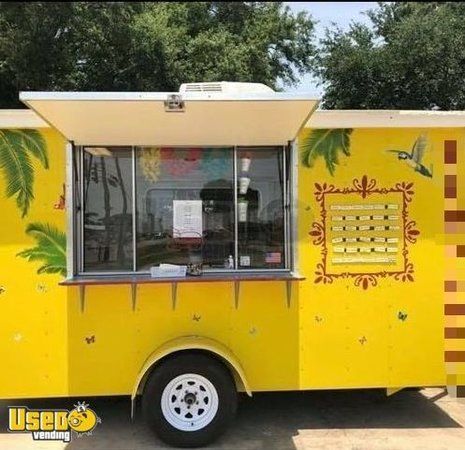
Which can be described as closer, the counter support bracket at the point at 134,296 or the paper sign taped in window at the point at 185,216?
the counter support bracket at the point at 134,296

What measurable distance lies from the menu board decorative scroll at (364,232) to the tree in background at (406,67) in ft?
33.1

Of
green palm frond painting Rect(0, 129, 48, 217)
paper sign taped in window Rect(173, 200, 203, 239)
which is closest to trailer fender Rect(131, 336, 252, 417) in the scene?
paper sign taped in window Rect(173, 200, 203, 239)

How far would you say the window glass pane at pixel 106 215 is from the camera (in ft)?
17.1

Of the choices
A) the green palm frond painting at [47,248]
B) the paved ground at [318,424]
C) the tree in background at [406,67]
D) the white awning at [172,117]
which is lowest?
the paved ground at [318,424]

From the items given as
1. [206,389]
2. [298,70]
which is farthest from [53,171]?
[298,70]

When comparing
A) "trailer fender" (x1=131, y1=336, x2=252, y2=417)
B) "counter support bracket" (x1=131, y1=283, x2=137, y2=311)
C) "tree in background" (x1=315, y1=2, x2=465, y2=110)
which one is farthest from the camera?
"tree in background" (x1=315, y1=2, x2=465, y2=110)

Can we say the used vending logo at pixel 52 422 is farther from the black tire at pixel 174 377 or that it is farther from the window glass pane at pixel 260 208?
the window glass pane at pixel 260 208

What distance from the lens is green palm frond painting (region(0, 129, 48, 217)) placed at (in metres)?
5.01

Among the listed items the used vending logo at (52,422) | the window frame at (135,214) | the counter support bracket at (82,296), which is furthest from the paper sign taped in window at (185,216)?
the used vending logo at (52,422)

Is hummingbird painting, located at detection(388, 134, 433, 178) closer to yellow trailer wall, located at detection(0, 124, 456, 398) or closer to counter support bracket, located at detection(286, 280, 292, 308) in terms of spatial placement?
yellow trailer wall, located at detection(0, 124, 456, 398)

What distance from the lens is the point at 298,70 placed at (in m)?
18.0

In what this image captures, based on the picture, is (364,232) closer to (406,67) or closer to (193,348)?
(193,348)

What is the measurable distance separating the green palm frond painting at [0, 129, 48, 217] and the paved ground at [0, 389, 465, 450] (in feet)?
6.43

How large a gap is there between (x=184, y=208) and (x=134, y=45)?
10188 mm
